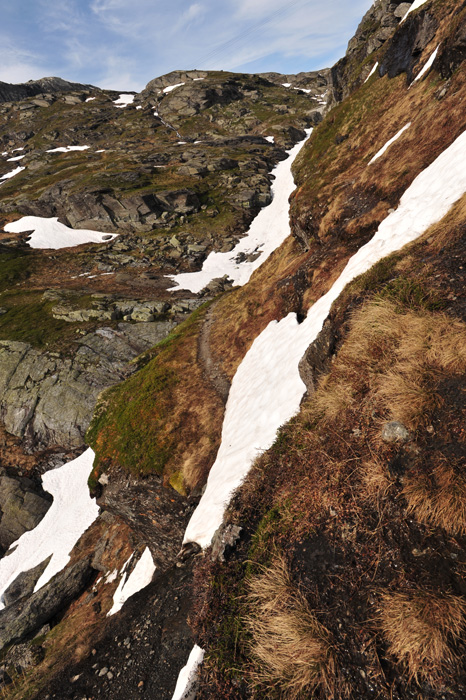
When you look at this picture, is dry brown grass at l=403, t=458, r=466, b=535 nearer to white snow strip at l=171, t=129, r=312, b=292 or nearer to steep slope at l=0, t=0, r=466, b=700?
steep slope at l=0, t=0, r=466, b=700

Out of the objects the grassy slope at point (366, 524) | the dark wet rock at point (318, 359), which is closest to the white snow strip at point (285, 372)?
the dark wet rock at point (318, 359)

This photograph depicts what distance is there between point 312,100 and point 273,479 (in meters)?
213

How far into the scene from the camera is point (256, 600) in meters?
5.86

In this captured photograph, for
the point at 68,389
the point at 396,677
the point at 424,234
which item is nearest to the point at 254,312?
the point at 424,234

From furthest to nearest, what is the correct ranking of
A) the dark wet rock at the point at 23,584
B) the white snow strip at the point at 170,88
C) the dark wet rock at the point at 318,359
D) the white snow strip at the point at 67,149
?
the white snow strip at the point at 170,88 → the white snow strip at the point at 67,149 → the dark wet rock at the point at 23,584 → the dark wet rock at the point at 318,359

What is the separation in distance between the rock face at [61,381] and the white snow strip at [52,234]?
45424mm

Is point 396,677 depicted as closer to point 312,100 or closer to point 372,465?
point 372,465

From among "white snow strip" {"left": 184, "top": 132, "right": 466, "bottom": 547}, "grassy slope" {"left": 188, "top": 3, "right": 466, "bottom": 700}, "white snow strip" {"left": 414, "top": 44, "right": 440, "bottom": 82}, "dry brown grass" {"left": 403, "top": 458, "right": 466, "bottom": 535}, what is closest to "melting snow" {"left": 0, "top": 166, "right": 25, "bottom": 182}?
"white snow strip" {"left": 414, "top": 44, "right": 440, "bottom": 82}

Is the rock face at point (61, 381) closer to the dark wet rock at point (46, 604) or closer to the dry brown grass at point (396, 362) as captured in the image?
the dark wet rock at point (46, 604)

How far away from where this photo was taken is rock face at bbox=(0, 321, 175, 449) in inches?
1179

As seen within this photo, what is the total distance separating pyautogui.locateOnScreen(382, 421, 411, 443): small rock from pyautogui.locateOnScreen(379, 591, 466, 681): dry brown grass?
2.34 meters

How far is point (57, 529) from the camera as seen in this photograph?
24234mm

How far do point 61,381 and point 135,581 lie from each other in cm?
2399

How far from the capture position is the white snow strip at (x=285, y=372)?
9.66 metres
